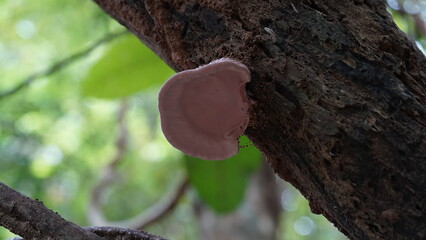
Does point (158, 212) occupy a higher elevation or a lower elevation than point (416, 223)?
lower

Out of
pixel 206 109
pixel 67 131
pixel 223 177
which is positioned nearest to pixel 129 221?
pixel 223 177

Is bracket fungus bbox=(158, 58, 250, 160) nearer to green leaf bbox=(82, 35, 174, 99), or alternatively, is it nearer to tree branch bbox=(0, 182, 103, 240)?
tree branch bbox=(0, 182, 103, 240)

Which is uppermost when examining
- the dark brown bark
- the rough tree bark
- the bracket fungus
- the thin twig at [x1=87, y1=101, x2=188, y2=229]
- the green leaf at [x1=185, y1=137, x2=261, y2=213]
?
the rough tree bark

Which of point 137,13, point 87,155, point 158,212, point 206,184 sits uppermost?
point 137,13

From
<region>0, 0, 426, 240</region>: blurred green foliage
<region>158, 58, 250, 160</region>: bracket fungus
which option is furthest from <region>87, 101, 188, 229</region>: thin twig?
<region>158, 58, 250, 160</region>: bracket fungus

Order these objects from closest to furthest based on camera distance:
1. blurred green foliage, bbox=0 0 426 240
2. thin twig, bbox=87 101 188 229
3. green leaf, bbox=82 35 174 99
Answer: green leaf, bbox=82 35 174 99
thin twig, bbox=87 101 188 229
blurred green foliage, bbox=0 0 426 240

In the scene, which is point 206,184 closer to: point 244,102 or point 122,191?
point 244,102

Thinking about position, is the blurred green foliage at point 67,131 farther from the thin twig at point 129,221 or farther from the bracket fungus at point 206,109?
the bracket fungus at point 206,109

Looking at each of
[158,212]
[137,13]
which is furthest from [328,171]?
[158,212]
